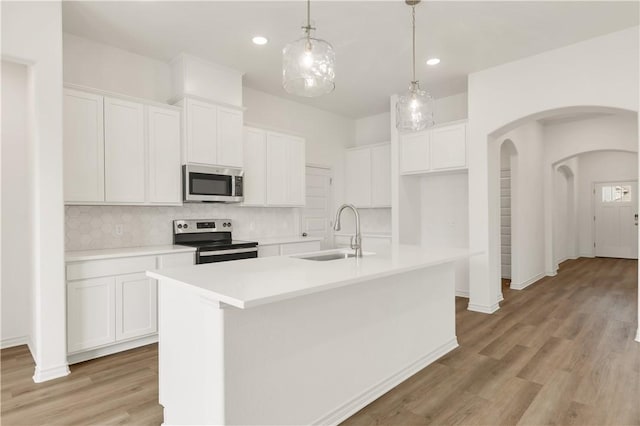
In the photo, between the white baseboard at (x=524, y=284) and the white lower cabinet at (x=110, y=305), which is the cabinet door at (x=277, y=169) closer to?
the white lower cabinet at (x=110, y=305)

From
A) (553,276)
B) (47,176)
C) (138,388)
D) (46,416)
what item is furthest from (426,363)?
Answer: (553,276)

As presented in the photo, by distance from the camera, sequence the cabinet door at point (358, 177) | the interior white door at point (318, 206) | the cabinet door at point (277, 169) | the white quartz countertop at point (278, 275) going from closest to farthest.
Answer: the white quartz countertop at point (278, 275) → the cabinet door at point (277, 169) → the interior white door at point (318, 206) → the cabinet door at point (358, 177)

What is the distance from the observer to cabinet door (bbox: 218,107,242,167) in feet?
14.1

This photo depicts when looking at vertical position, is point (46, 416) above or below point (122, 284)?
below

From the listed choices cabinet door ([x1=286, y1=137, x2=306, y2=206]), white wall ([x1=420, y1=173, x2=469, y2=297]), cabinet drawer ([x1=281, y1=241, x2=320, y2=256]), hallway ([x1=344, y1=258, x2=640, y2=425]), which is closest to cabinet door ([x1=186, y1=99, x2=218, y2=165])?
cabinet door ([x1=286, y1=137, x2=306, y2=206])

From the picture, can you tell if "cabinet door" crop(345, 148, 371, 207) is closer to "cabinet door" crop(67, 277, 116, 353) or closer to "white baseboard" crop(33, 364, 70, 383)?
"cabinet door" crop(67, 277, 116, 353)

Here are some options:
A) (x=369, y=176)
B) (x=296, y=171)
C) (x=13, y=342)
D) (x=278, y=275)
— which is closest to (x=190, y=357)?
(x=278, y=275)

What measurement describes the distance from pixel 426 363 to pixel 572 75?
3.34m

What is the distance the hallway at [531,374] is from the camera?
2289 millimetres

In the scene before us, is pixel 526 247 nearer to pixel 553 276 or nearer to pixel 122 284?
pixel 553 276

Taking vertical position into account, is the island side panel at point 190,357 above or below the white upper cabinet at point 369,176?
below

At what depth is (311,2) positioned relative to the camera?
121 inches

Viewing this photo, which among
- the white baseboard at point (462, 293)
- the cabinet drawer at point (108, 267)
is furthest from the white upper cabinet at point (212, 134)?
the white baseboard at point (462, 293)

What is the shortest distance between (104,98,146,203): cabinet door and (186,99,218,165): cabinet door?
1.58 ft
